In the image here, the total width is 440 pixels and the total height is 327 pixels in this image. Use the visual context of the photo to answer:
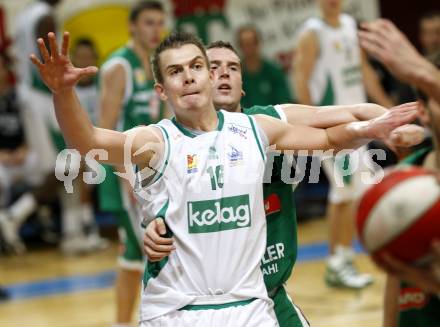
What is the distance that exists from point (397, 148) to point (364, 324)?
3.25 metres

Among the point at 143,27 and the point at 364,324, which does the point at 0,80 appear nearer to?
the point at 143,27

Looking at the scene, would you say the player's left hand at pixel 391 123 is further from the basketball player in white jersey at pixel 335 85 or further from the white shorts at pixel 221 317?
the basketball player in white jersey at pixel 335 85

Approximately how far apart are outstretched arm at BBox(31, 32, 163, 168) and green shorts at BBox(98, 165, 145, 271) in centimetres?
302

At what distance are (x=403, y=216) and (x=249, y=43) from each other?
28.2 feet

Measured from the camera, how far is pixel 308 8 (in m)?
12.4

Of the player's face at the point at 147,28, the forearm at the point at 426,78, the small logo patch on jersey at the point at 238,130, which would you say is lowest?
the player's face at the point at 147,28

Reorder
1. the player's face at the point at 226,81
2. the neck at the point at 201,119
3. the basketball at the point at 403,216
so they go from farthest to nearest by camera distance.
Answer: the player's face at the point at 226,81 → the neck at the point at 201,119 → the basketball at the point at 403,216

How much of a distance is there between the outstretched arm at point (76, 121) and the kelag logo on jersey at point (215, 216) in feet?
0.99

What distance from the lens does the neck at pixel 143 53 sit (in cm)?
749

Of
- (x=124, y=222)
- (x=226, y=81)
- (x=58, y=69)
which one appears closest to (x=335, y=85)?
(x=124, y=222)

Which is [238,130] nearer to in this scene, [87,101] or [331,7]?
A: [331,7]

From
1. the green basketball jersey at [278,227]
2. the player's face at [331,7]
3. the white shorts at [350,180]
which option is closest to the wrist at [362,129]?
the green basketball jersey at [278,227]

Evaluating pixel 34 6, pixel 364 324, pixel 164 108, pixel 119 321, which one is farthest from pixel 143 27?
pixel 34 6

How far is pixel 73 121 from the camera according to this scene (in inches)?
155
